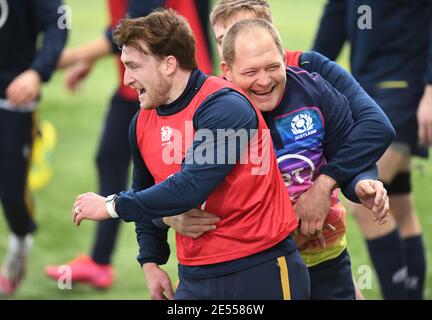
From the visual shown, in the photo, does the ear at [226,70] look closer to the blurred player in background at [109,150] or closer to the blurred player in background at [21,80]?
the blurred player in background at [21,80]

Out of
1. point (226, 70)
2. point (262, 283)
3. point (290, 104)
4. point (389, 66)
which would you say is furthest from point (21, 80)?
point (262, 283)

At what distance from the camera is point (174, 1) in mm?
5910

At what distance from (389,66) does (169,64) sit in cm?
205

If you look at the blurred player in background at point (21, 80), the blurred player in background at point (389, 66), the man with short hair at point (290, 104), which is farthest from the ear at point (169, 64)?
the blurred player in background at point (21, 80)

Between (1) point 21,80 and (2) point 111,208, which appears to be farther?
(1) point 21,80

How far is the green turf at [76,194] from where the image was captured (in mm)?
6547

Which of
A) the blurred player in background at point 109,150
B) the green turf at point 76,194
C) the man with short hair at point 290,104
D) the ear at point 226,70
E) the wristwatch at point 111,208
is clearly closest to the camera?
the wristwatch at point 111,208

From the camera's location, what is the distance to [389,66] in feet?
17.8

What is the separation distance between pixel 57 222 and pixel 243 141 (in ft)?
15.3

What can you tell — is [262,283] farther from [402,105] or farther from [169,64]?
[402,105]

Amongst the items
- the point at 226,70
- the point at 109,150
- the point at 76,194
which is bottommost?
the point at 76,194
